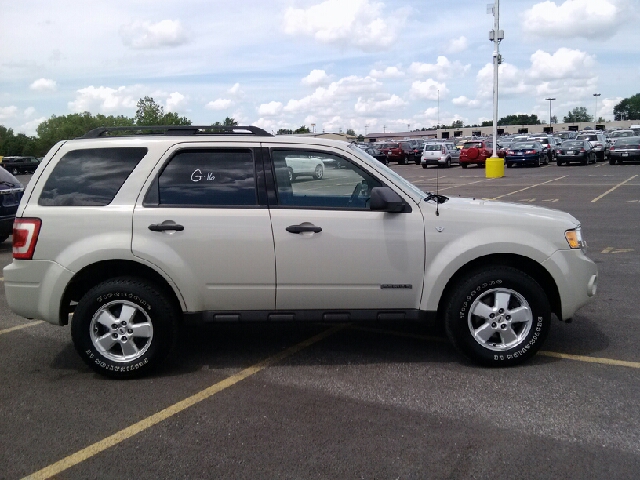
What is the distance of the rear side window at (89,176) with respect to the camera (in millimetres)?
5148

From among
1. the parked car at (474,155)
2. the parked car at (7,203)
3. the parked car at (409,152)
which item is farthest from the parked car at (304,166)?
the parked car at (409,152)

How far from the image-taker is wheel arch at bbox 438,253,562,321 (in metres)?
5.20

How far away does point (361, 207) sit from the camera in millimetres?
5172

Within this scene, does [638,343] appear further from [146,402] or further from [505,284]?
[146,402]

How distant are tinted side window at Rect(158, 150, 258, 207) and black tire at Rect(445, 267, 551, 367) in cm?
178

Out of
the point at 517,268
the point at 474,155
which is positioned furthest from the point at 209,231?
the point at 474,155

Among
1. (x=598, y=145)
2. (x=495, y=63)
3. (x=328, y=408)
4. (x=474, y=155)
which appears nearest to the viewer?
(x=328, y=408)

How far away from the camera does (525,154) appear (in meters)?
39.7

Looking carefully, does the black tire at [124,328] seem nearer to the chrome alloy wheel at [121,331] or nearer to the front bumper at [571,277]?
the chrome alloy wheel at [121,331]

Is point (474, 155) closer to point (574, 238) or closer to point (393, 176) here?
point (574, 238)

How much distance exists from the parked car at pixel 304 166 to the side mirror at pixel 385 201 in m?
0.51

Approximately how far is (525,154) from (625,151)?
5.44 meters

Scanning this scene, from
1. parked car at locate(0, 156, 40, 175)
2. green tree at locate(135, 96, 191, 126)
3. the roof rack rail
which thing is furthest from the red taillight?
green tree at locate(135, 96, 191, 126)

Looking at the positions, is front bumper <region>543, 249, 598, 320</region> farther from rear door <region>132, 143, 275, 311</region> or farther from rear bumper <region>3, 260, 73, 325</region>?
rear bumper <region>3, 260, 73, 325</region>
